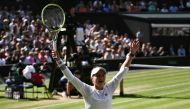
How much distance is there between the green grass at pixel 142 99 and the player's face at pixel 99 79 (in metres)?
9.75

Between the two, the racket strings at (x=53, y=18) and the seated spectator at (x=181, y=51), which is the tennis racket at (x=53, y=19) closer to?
the racket strings at (x=53, y=18)

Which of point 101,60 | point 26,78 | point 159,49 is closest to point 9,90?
point 26,78

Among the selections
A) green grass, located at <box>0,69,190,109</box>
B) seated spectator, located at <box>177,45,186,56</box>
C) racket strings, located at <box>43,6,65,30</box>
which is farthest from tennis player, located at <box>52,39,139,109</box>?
seated spectator, located at <box>177,45,186,56</box>

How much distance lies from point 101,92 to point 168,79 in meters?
19.0

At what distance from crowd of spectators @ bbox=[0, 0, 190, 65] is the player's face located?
17.5 meters

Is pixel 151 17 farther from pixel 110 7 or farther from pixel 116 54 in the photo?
pixel 116 54

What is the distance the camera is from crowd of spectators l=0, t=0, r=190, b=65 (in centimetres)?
2606

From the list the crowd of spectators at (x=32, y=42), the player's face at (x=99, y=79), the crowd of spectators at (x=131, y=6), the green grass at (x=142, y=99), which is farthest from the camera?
the crowd of spectators at (x=131, y=6)

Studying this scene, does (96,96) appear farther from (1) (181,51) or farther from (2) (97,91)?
(1) (181,51)

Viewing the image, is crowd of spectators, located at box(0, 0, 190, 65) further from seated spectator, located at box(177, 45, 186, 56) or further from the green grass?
the green grass

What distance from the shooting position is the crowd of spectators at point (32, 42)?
26.1 meters

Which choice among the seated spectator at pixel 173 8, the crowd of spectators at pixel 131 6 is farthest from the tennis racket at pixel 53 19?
the seated spectator at pixel 173 8

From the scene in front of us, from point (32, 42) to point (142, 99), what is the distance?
12498mm

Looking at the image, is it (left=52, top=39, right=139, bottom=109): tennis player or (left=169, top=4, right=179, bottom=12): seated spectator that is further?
(left=169, top=4, right=179, bottom=12): seated spectator
